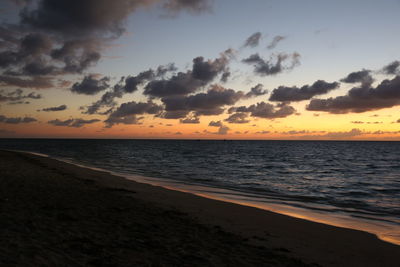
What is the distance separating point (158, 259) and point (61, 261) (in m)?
2.15

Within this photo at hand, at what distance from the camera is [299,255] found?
326 inches

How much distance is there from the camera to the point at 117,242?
770 cm

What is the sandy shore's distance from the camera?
22.2 ft

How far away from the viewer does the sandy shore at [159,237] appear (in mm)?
6754

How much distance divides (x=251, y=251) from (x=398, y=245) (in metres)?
5.87

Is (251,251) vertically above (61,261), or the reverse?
(61,261)

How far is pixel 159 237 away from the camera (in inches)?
336

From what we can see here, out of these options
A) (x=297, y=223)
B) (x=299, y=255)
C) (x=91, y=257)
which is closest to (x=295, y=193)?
(x=297, y=223)

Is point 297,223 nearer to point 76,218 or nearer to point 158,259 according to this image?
point 158,259

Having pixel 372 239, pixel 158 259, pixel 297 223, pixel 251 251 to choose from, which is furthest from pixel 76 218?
pixel 372 239

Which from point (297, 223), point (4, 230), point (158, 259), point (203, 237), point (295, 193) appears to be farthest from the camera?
point (295, 193)

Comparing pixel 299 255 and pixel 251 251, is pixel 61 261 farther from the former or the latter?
pixel 299 255

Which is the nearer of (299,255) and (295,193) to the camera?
(299,255)

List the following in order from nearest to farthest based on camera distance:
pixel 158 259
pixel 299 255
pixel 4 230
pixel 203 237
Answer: pixel 158 259 < pixel 4 230 < pixel 299 255 < pixel 203 237
